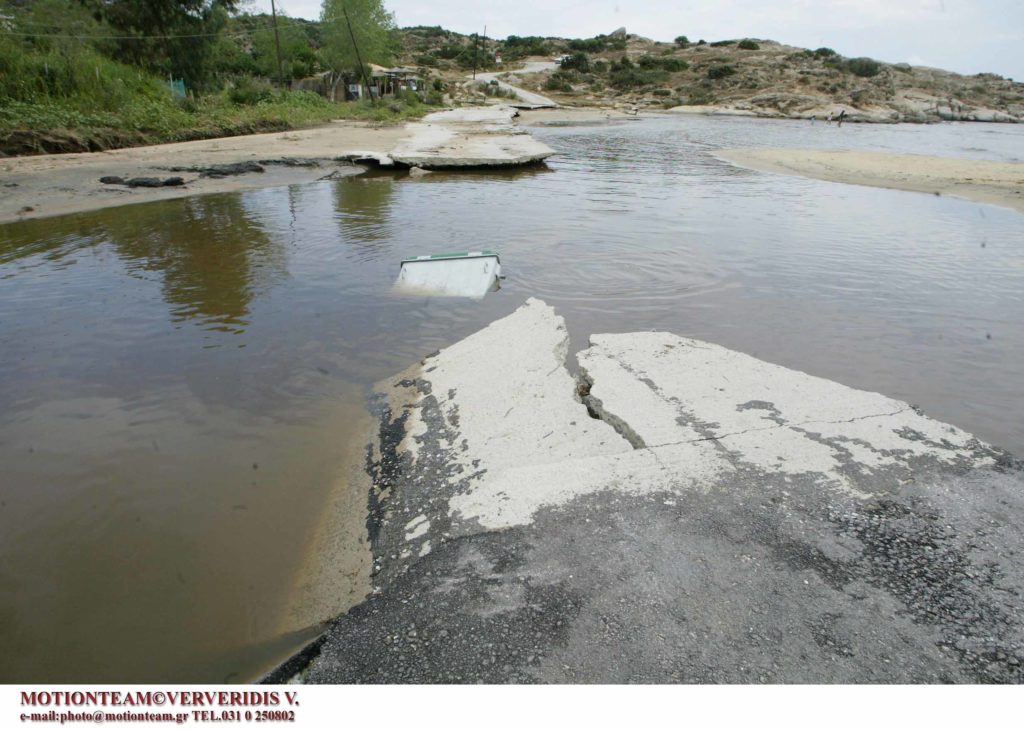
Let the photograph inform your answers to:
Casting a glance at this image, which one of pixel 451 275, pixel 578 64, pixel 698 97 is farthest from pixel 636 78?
pixel 451 275

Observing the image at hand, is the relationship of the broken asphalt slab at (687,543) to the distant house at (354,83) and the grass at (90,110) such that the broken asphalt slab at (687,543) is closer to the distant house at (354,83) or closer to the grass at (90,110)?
the grass at (90,110)

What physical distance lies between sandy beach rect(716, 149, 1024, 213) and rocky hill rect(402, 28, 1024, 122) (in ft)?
88.7

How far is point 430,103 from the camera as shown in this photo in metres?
36.5

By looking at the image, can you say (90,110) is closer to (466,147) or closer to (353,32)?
(466,147)

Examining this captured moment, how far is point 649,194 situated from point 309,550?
11.3 metres

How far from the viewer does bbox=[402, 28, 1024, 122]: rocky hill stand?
1779 inches

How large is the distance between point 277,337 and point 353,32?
129ft

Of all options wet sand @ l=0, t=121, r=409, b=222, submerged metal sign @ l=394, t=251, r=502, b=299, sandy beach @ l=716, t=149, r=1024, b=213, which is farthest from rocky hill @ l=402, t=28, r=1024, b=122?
submerged metal sign @ l=394, t=251, r=502, b=299

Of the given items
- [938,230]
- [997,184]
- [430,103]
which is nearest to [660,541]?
[938,230]

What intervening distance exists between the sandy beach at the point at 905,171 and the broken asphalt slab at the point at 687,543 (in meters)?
11.4

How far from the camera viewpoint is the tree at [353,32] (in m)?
38.5

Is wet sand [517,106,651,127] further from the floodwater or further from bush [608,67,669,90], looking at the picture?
the floodwater

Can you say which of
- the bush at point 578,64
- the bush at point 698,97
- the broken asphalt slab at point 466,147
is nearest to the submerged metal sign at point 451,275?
the broken asphalt slab at point 466,147

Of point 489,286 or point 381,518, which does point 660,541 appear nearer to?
point 381,518
